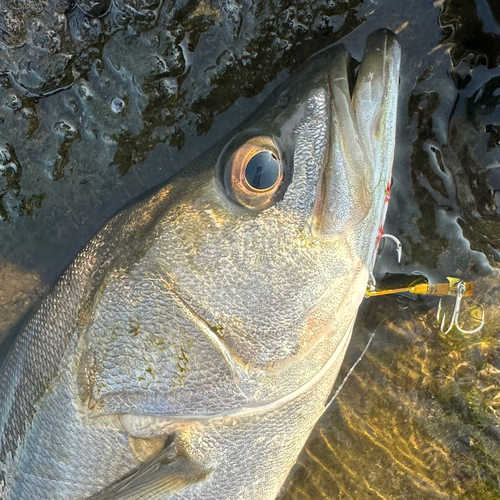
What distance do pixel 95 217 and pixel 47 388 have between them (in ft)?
3.14

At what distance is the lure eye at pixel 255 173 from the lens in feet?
6.07

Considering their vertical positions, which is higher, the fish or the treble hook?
the fish

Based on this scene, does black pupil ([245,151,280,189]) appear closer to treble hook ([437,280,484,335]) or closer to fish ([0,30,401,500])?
fish ([0,30,401,500])

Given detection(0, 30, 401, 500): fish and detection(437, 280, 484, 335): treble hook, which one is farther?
detection(437, 280, 484, 335): treble hook

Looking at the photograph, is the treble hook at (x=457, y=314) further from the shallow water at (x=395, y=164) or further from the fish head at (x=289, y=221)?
the fish head at (x=289, y=221)

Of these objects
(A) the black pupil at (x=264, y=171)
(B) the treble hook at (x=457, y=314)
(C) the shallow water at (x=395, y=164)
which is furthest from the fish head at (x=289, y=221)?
(B) the treble hook at (x=457, y=314)

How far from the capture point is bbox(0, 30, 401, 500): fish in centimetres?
188

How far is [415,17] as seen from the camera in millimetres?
2369

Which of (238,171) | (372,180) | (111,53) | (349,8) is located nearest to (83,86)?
(111,53)

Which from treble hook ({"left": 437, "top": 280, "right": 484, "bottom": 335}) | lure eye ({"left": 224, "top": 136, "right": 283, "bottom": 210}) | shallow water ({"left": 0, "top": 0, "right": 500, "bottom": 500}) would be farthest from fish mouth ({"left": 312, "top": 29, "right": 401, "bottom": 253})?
treble hook ({"left": 437, "top": 280, "right": 484, "bottom": 335})

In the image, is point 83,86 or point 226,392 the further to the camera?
point 83,86

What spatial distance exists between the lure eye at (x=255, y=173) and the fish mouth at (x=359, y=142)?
20 cm

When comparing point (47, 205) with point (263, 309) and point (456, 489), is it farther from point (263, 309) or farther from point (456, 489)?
point (456, 489)

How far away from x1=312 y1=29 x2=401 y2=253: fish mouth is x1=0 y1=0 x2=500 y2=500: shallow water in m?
0.48
